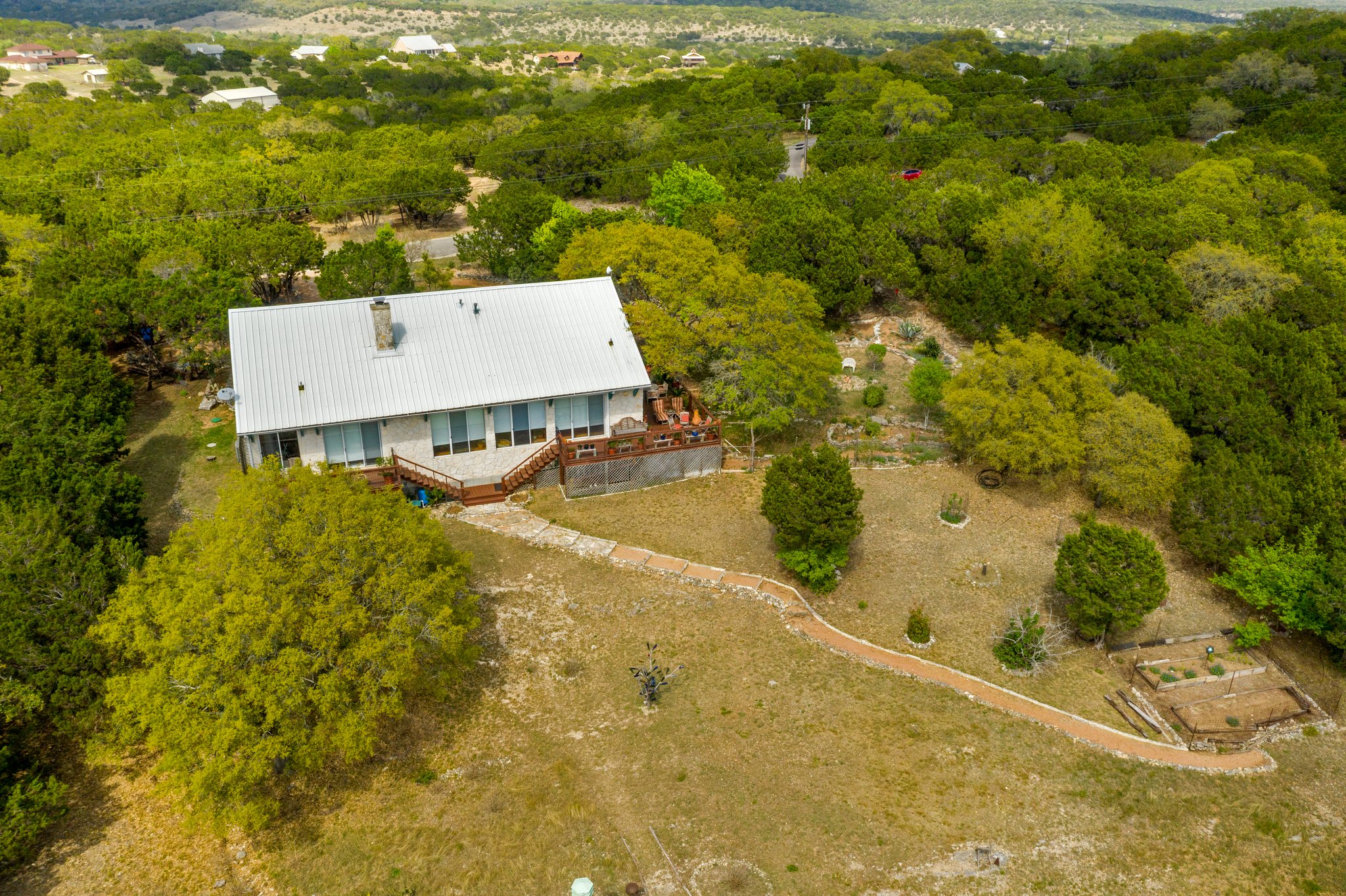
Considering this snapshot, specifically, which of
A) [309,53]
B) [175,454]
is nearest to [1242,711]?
[175,454]

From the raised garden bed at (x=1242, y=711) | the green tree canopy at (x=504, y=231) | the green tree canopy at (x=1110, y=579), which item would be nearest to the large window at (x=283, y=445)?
the green tree canopy at (x=504, y=231)

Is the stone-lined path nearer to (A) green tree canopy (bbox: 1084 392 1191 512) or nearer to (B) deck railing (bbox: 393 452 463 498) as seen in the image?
(B) deck railing (bbox: 393 452 463 498)

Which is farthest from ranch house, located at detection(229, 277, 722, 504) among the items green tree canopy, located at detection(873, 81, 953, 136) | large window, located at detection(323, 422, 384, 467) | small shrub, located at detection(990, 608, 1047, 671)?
green tree canopy, located at detection(873, 81, 953, 136)

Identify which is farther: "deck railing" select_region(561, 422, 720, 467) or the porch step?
"deck railing" select_region(561, 422, 720, 467)

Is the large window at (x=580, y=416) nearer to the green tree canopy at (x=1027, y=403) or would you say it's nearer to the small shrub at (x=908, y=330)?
the green tree canopy at (x=1027, y=403)

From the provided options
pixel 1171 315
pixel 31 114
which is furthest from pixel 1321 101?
pixel 31 114
